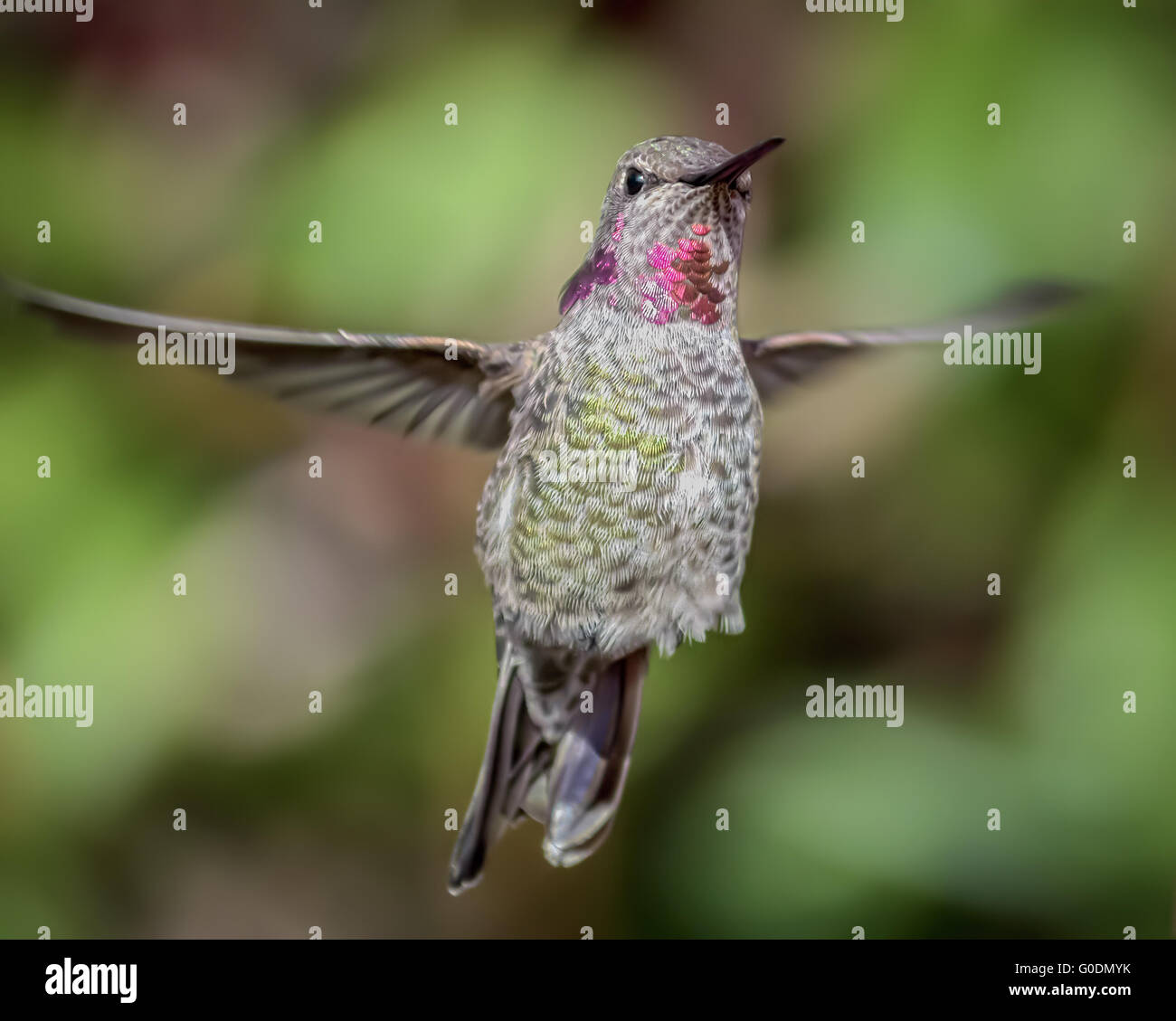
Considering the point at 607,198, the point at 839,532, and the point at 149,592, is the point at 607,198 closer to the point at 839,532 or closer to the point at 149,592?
the point at 839,532

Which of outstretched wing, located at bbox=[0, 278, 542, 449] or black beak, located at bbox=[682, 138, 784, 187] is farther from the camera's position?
outstretched wing, located at bbox=[0, 278, 542, 449]

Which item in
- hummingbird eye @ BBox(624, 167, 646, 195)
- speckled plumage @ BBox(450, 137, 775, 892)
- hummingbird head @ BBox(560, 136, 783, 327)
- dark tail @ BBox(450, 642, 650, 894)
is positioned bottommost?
dark tail @ BBox(450, 642, 650, 894)

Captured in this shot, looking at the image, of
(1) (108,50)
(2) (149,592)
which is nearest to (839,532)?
(2) (149,592)

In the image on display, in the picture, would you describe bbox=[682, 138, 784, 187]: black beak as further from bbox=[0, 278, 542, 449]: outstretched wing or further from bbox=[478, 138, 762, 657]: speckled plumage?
bbox=[0, 278, 542, 449]: outstretched wing

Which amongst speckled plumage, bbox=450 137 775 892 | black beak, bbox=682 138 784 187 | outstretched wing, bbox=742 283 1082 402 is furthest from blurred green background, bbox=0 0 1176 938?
black beak, bbox=682 138 784 187

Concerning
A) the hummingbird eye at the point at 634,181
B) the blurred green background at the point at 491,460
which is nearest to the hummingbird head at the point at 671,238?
the hummingbird eye at the point at 634,181

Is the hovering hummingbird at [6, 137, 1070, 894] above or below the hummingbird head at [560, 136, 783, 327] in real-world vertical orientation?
below
